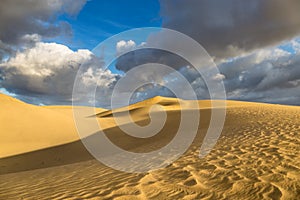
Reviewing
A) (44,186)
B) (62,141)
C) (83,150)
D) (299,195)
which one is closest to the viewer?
(299,195)

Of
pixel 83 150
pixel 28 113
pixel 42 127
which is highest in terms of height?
pixel 28 113

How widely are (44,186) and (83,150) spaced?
30.8 feet

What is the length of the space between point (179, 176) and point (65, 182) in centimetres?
368

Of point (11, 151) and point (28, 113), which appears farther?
point (28, 113)

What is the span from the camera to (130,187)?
A: 530 cm

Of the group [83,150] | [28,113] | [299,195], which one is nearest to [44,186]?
[299,195]

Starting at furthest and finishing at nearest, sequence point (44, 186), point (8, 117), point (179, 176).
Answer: point (8, 117) → point (44, 186) → point (179, 176)

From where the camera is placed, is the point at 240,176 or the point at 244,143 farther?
the point at 244,143

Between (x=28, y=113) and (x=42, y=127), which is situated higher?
(x=28, y=113)

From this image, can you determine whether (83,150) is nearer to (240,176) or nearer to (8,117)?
(8,117)

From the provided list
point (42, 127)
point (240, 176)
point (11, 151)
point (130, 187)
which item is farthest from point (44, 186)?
point (42, 127)

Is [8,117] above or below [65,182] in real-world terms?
above

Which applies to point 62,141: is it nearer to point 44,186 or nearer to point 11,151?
point 11,151

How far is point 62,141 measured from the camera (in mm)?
19109
